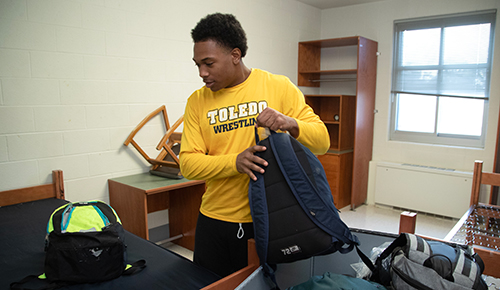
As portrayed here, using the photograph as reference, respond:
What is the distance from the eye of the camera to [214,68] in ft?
4.36

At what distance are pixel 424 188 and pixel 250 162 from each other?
11.6 feet

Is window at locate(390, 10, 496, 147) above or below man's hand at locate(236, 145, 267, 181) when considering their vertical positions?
above

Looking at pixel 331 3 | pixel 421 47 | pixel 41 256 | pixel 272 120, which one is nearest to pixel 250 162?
pixel 272 120

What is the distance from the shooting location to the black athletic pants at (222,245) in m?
1.36

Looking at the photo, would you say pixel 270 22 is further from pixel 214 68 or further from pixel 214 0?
pixel 214 68

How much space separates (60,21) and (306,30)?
122 inches

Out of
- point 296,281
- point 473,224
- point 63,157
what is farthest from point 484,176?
point 63,157

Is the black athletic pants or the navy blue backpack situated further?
the black athletic pants

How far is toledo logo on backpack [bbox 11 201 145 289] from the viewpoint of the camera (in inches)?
53.4

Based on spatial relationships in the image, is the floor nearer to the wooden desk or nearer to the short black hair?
the wooden desk

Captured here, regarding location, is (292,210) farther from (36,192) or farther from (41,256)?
(36,192)

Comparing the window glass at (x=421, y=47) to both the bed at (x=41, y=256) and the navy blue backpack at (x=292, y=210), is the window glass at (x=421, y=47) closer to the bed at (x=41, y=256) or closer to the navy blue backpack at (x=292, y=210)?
the navy blue backpack at (x=292, y=210)

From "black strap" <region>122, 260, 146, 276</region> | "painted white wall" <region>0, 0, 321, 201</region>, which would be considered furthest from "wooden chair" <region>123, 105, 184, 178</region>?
"black strap" <region>122, 260, 146, 276</region>

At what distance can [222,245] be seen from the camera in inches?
55.2
